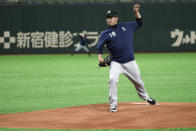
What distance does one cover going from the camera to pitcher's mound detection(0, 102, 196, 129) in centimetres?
816

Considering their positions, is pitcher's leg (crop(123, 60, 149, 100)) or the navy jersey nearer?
the navy jersey

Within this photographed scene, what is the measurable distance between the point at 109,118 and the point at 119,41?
1689 mm

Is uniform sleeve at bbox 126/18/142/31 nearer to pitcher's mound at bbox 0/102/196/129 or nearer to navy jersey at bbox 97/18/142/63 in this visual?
navy jersey at bbox 97/18/142/63

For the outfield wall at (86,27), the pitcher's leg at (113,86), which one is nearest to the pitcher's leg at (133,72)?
the pitcher's leg at (113,86)

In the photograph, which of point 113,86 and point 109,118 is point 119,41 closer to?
point 113,86

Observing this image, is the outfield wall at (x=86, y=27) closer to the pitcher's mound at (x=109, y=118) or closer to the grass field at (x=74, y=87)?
the grass field at (x=74, y=87)

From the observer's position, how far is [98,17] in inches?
1353

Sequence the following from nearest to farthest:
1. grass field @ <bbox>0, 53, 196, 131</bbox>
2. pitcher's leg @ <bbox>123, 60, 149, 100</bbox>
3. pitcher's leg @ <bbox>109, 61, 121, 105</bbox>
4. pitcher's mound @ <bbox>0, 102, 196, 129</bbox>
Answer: pitcher's mound @ <bbox>0, 102, 196, 129</bbox> < pitcher's leg @ <bbox>109, 61, 121, 105</bbox> < pitcher's leg @ <bbox>123, 60, 149, 100</bbox> < grass field @ <bbox>0, 53, 196, 131</bbox>

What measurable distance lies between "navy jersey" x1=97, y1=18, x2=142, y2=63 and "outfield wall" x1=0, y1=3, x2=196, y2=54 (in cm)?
2432

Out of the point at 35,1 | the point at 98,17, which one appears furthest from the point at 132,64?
the point at 35,1

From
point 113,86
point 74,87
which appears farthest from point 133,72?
point 74,87

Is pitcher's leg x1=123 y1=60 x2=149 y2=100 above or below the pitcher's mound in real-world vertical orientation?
above

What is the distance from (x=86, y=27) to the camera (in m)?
34.4

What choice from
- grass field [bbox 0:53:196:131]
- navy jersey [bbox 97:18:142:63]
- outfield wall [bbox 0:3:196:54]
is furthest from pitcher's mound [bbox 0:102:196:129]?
outfield wall [bbox 0:3:196:54]
